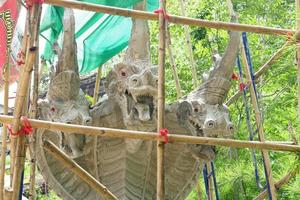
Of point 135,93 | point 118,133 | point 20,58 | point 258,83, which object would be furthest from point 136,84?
point 258,83

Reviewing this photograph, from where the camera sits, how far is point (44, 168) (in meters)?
2.85

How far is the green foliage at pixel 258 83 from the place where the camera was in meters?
4.16

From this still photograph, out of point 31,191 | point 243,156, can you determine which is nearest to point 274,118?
point 243,156

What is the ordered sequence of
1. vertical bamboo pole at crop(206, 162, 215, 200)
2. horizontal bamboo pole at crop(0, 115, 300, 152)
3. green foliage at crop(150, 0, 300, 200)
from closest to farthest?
horizontal bamboo pole at crop(0, 115, 300, 152) < vertical bamboo pole at crop(206, 162, 215, 200) < green foliage at crop(150, 0, 300, 200)

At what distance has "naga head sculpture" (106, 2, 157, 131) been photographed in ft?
8.46

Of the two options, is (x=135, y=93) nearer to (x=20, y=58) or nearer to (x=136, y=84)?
(x=136, y=84)

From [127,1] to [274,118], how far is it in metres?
1.96

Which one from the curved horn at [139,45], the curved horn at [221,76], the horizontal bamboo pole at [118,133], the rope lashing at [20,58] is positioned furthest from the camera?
the curved horn at [139,45]

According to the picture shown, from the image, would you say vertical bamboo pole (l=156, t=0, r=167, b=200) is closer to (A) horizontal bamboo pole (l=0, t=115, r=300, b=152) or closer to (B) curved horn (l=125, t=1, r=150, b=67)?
(A) horizontal bamboo pole (l=0, t=115, r=300, b=152)

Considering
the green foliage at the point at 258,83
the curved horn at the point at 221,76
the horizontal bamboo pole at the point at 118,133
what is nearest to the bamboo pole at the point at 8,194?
the horizontal bamboo pole at the point at 118,133

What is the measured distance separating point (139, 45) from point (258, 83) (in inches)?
78.3

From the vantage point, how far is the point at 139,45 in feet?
9.36

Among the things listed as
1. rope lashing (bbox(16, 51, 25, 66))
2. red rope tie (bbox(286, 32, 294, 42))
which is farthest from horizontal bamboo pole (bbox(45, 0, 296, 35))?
rope lashing (bbox(16, 51, 25, 66))

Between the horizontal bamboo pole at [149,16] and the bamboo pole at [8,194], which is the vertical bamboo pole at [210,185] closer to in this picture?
the horizontal bamboo pole at [149,16]
